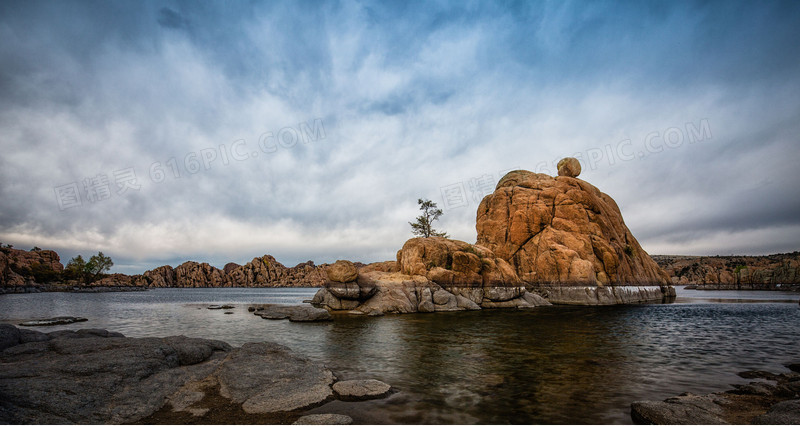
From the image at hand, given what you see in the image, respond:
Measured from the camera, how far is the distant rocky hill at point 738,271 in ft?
378

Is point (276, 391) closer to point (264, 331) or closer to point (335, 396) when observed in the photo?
point (335, 396)

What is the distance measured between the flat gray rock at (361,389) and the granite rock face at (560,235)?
4880cm

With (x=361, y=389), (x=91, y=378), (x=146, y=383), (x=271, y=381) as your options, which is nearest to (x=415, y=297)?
(x=361, y=389)

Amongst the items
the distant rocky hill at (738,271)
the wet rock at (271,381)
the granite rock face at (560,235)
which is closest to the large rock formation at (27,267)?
the wet rock at (271,381)

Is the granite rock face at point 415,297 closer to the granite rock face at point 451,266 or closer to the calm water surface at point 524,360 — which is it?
the granite rock face at point 451,266

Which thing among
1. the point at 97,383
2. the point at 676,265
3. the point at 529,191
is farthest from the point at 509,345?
the point at 676,265

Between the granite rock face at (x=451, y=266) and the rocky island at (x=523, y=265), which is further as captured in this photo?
the granite rock face at (x=451, y=266)

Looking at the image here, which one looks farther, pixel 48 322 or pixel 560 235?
pixel 560 235

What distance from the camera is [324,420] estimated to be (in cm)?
781

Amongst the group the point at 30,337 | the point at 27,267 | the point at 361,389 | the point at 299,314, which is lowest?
the point at 299,314

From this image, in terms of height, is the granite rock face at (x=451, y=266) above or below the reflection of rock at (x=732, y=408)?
above

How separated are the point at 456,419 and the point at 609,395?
5.77 metres

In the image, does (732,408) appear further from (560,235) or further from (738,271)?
(738,271)

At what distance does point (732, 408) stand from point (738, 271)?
181 metres
